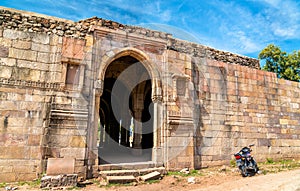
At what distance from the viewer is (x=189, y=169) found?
6758 mm

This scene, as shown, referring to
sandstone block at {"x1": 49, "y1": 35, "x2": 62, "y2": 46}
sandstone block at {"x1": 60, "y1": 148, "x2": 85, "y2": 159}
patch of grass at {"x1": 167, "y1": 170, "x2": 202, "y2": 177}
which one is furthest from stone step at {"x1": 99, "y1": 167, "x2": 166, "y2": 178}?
→ sandstone block at {"x1": 49, "y1": 35, "x2": 62, "y2": 46}

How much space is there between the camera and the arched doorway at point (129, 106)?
9539 millimetres

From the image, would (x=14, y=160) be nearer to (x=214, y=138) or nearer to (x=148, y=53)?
(x=148, y=53)

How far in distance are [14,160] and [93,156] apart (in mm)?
1901

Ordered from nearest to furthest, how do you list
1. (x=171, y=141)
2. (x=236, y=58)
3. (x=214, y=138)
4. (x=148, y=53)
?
(x=171, y=141)
(x=148, y=53)
(x=214, y=138)
(x=236, y=58)

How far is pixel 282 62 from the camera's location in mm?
16203

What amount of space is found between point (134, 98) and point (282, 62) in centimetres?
1288

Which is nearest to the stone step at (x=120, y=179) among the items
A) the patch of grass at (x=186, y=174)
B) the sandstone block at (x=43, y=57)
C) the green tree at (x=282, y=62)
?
the patch of grass at (x=186, y=174)

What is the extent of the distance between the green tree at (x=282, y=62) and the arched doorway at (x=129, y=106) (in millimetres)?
11573

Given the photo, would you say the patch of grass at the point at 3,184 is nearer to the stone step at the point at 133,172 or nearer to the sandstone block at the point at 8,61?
the stone step at the point at 133,172

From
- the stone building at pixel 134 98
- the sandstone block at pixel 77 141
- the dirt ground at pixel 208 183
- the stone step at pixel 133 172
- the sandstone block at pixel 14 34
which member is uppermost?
the sandstone block at pixel 14 34

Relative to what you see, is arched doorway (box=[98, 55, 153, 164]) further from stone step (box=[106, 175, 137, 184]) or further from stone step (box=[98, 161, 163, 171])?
stone step (box=[106, 175, 137, 184])

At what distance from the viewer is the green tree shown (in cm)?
1566

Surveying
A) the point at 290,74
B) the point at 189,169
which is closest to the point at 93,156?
the point at 189,169
